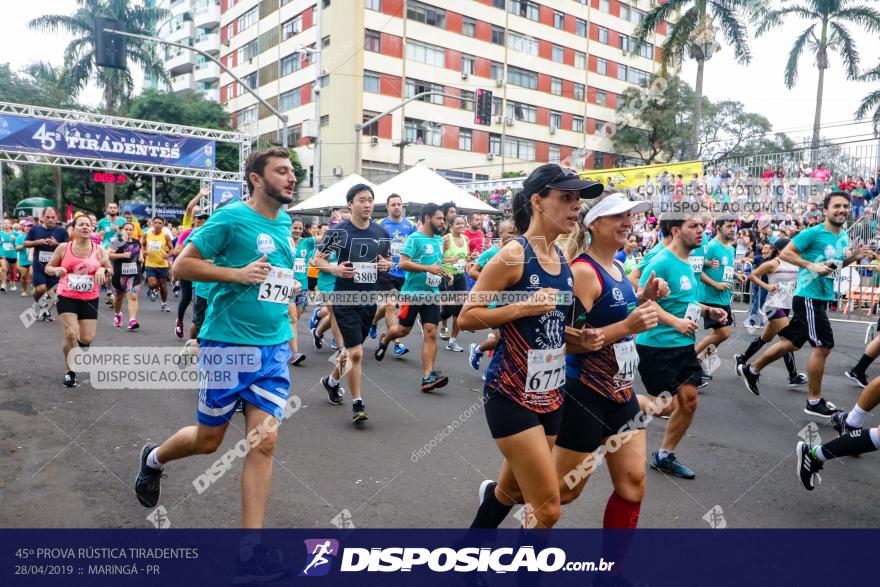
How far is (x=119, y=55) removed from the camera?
1431cm

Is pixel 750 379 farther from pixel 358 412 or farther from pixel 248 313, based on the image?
pixel 248 313

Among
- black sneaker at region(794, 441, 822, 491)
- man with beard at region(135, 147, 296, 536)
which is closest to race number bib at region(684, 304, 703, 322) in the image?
black sneaker at region(794, 441, 822, 491)

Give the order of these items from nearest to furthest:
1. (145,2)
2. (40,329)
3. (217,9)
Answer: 1. (40,329)
2. (145,2)
3. (217,9)

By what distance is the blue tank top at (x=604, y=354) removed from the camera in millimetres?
3131

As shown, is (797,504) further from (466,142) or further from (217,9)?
(217,9)

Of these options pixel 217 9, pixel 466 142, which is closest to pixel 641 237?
pixel 466 142

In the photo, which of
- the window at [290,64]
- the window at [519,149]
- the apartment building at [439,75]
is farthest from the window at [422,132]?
the window at [290,64]

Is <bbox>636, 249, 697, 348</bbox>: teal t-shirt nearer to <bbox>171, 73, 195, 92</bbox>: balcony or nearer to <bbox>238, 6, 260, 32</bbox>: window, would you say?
<bbox>238, 6, 260, 32</bbox>: window

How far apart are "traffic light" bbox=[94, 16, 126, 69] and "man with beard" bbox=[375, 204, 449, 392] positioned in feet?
A: 33.1

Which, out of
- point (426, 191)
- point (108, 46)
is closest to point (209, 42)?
point (108, 46)

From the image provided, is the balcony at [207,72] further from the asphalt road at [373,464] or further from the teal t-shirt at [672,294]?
the teal t-shirt at [672,294]

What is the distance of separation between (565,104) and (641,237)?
34170 millimetres

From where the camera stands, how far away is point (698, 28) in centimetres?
2392

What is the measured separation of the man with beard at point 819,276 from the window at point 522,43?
43.0 meters
